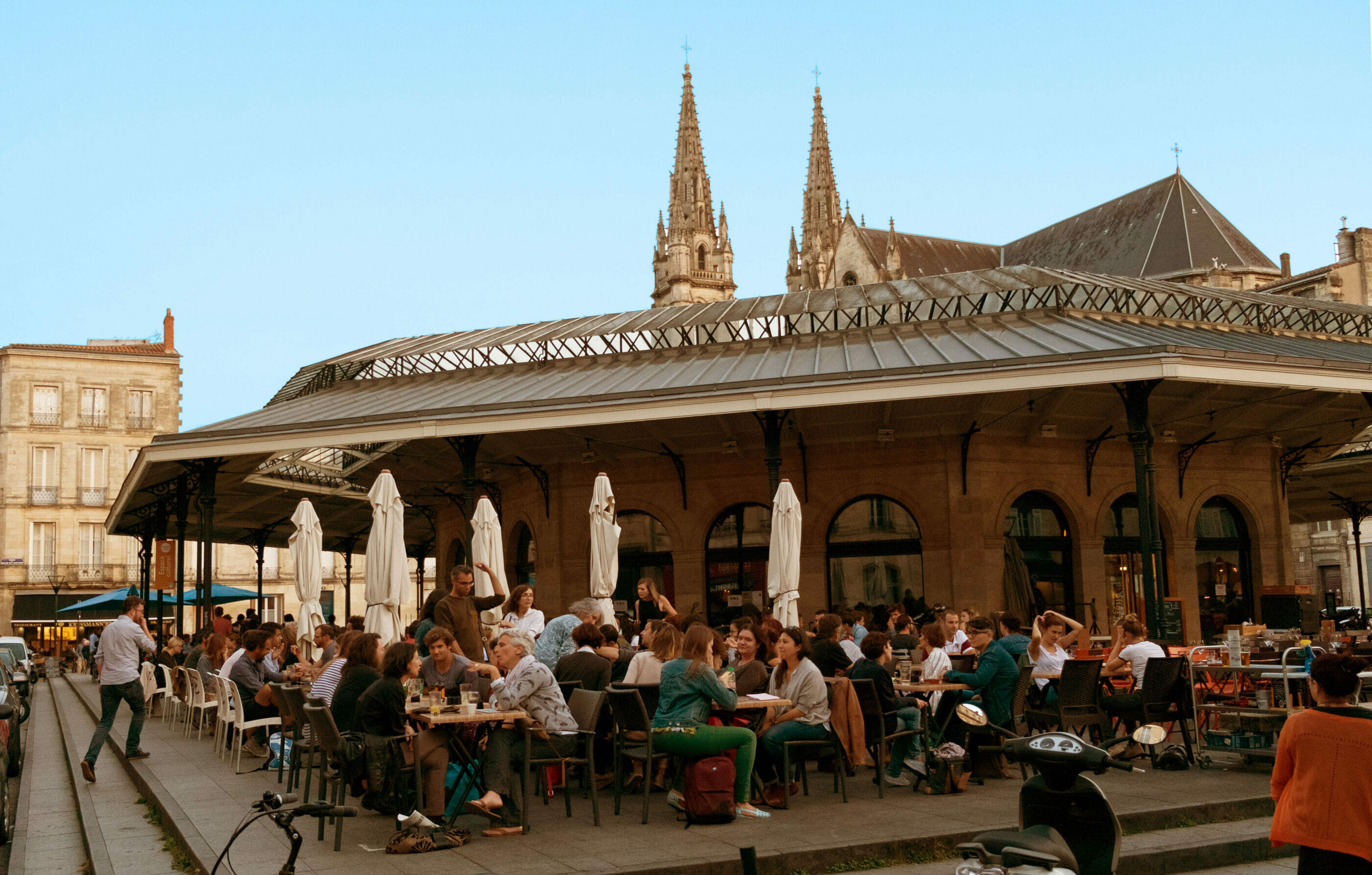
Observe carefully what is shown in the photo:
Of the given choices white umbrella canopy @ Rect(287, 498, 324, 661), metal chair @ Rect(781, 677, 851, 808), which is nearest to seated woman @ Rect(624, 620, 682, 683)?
metal chair @ Rect(781, 677, 851, 808)

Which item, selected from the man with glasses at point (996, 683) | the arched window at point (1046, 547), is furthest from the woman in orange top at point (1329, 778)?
the arched window at point (1046, 547)

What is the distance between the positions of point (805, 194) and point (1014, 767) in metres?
72.7

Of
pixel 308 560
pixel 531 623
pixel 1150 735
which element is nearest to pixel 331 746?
pixel 531 623

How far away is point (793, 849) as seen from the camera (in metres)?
6.66

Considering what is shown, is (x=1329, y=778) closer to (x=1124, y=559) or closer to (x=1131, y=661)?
(x=1131, y=661)

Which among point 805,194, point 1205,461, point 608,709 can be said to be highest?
point 805,194

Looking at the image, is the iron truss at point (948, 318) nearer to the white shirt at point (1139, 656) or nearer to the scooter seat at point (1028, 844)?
the white shirt at point (1139, 656)

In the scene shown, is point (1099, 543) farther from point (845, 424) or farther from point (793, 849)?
point (793, 849)

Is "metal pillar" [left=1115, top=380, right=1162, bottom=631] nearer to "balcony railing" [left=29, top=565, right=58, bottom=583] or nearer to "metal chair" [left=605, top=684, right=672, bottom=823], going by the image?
"metal chair" [left=605, top=684, right=672, bottom=823]

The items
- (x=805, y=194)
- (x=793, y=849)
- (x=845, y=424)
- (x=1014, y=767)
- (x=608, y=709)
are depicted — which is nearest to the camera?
(x=793, y=849)

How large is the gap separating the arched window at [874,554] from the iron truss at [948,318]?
3086 millimetres

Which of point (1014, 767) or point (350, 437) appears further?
point (350, 437)

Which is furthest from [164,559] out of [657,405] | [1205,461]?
[1205,461]

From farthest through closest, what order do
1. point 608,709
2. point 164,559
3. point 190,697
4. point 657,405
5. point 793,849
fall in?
point 164,559 < point 657,405 < point 190,697 < point 608,709 < point 793,849
